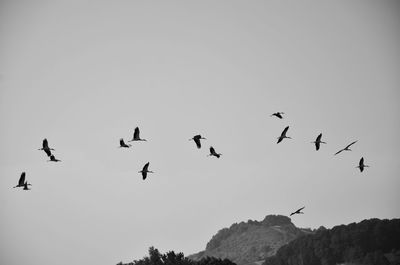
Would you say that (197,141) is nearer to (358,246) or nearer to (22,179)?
(22,179)

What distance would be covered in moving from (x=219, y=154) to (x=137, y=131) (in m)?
10.6

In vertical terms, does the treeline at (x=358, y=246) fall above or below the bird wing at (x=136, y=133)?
above

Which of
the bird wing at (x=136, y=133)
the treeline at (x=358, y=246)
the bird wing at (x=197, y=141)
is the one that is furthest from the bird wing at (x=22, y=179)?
the treeline at (x=358, y=246)

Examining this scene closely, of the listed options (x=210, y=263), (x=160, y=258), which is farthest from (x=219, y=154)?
(x=160, y=258)

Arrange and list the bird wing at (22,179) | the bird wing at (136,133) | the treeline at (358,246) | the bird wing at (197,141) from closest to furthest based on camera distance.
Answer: the bird wing at (22,179) → the bird wing at (136,133) → the bird wing at (197,141) → the treeline at (358,246)

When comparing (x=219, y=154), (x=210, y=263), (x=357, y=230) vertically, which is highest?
(x=357, y=230)

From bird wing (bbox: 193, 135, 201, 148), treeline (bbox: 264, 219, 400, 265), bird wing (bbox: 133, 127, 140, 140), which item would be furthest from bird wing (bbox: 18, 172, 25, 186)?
treeline (bbox: 264, 219, 400, 265)

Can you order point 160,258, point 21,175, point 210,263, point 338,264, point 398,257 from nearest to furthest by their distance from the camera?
1. point 21,175
2. point 210,263
3. point 160,258
4. point 398,257
5. point 338,264

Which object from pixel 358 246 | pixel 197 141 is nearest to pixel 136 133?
pixel 197 141

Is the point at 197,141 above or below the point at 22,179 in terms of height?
above

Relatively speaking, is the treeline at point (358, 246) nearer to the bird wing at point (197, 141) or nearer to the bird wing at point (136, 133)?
the bird wing at point (197, 141)

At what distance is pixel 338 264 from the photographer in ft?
632

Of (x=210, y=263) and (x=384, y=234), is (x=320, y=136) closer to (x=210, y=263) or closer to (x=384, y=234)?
(x=210, y=263)

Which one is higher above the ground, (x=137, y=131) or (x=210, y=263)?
(x=137, y=131)
